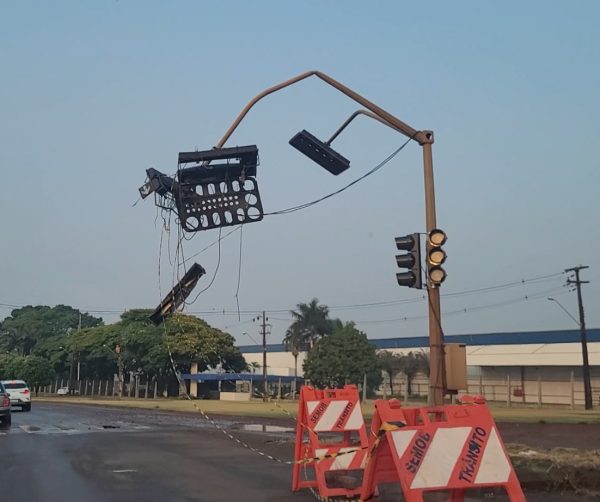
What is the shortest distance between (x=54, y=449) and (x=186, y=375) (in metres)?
60.5

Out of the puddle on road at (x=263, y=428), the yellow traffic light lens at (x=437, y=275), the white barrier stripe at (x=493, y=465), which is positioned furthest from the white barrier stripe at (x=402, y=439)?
the puddle on road at (x=263, y=428)

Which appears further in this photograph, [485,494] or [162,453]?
[162,453]

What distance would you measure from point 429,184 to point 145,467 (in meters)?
7.17

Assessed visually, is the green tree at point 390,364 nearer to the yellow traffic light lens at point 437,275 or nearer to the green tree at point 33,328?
the green tree at point 33,328

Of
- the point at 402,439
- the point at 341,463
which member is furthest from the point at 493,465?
the point at 341,463

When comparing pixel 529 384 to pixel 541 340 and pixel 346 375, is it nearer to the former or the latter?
pixel 541 340

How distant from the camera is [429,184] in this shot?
12.7m

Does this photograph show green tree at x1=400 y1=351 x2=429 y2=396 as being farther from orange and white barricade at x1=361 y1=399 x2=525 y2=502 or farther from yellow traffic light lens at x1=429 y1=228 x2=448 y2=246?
orange and white barricade at x1=361 y1=399 x2=525 y2=502

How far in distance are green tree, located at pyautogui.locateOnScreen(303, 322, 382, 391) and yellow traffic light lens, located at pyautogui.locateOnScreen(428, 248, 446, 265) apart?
2174 inches

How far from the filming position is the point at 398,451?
6.79 m

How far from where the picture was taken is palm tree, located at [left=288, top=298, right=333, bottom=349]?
8675cm

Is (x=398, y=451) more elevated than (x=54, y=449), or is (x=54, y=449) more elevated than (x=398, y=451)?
(x=398, y=451)

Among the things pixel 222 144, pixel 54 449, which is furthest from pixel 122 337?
pixel 222 144

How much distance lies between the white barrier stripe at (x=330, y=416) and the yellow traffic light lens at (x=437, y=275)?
A: 8.63 feet
